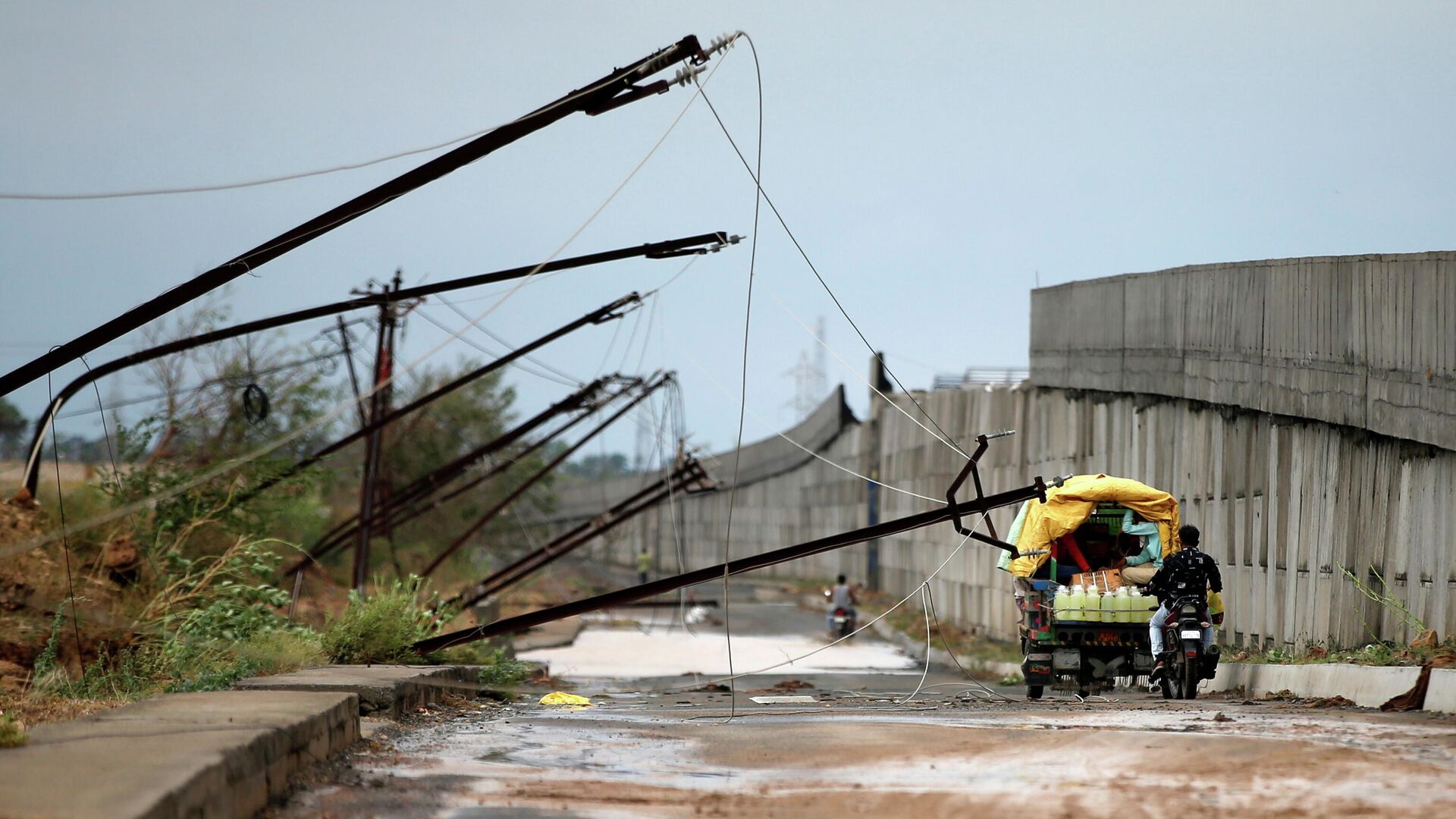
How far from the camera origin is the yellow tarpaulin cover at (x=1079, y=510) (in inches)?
674

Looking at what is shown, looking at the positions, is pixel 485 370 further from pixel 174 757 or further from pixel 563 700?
pixel 174 757

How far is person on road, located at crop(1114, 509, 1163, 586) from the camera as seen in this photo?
1680 centimetres

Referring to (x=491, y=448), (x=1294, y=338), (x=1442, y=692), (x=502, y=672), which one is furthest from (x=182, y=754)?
(x=491, y=448)

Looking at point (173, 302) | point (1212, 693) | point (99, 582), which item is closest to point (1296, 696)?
point (1212, 693)

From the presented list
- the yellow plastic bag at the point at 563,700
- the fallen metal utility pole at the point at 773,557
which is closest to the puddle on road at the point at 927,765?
the fallen metal utility pole at the point at 773,557

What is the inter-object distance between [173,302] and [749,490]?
190 ft

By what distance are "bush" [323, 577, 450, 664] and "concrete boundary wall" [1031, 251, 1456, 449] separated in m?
9.72

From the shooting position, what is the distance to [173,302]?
14.2 meters

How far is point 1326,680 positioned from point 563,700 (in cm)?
745

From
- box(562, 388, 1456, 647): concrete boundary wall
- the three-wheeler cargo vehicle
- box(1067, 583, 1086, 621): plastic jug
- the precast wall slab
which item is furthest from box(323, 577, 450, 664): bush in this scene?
box(1067, 583, 1086, 621): plastic jug

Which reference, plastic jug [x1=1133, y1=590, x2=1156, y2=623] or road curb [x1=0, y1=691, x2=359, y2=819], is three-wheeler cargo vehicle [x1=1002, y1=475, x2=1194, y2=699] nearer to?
plastic jug [x1=1133, y1=590, x2=1156, y2=623]

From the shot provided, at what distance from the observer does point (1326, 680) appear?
13906 millimetres

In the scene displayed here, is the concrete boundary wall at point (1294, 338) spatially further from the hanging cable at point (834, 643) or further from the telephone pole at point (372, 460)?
the telephone pole at point (372, 460)

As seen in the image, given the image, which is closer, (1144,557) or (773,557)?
(773,557)
